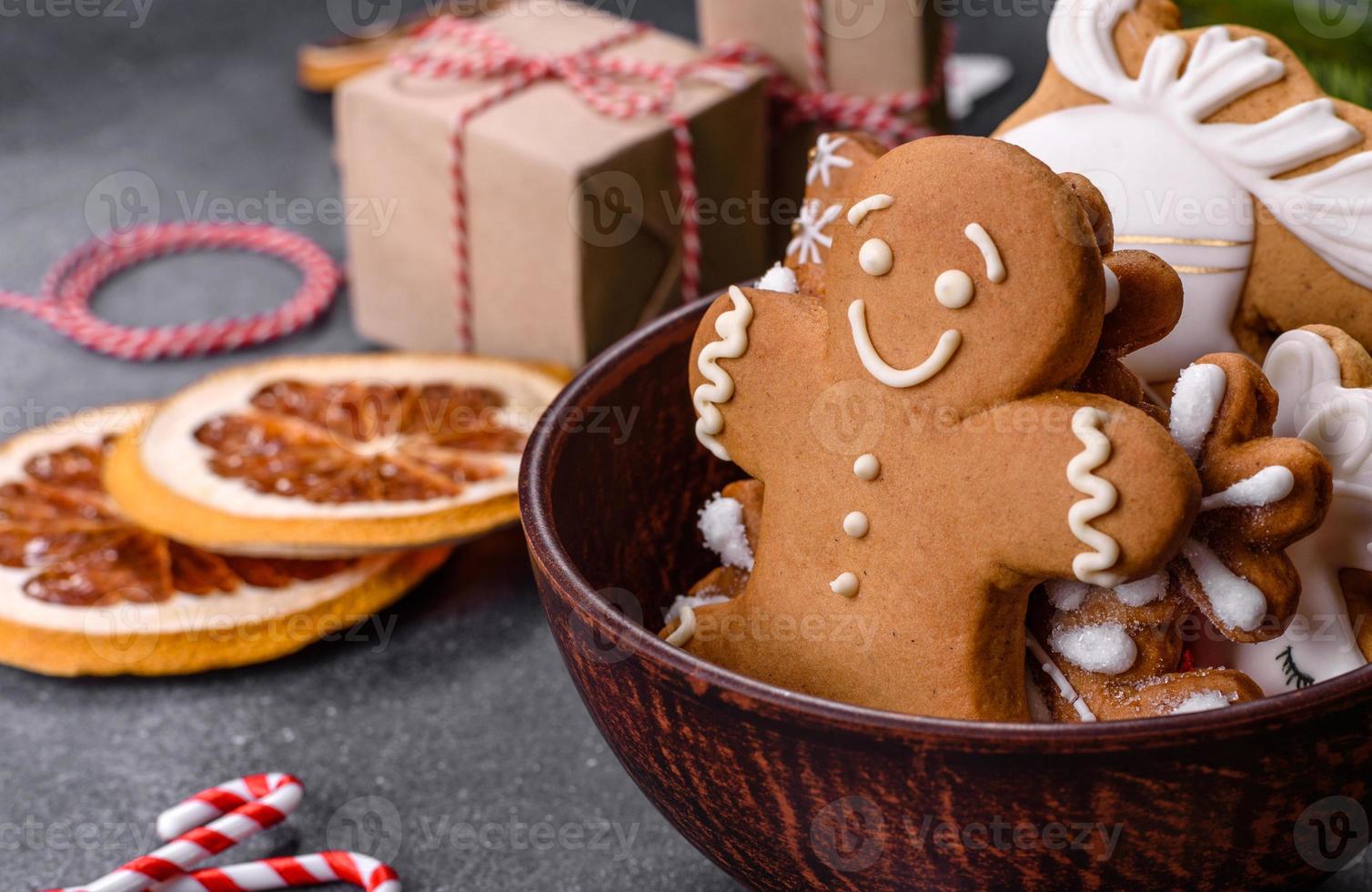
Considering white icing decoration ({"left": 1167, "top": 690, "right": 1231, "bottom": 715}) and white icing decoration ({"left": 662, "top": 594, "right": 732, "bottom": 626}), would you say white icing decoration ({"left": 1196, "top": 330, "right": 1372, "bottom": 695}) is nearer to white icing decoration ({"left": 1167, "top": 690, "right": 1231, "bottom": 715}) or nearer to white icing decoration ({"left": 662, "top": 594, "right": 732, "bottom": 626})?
white icing decoration ({"left": 1167, "top": 690, "right": 1231, "bottom": 715})

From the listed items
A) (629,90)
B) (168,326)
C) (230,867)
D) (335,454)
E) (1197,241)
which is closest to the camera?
(1197,241)

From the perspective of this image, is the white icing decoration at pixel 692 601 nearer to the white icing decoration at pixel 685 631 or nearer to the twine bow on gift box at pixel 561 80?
the white icing decoration at pixel 685 631

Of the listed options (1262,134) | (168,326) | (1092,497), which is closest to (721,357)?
(1092,497)

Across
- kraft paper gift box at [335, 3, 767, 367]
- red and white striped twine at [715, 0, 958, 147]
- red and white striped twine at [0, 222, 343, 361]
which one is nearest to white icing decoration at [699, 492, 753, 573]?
kraft paper gift box at [335, 3, 767, 367]

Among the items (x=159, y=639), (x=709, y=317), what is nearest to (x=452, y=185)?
(x=159, y=639)

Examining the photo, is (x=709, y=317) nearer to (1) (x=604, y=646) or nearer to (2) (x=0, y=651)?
(1) (x=604, y=646)

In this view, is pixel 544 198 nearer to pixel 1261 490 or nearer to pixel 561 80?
pixel 561 80
